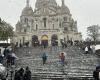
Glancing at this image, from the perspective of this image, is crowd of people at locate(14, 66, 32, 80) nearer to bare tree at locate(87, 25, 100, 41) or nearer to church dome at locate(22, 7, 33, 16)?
church dome at locate(22, 7, 33, 16)

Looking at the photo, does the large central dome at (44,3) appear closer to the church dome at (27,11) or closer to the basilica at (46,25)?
the basilica at (46,25)

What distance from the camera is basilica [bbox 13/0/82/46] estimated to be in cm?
8275

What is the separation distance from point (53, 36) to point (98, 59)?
47.8m

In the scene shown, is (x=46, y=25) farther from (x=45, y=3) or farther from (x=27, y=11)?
(x=27, y=11)

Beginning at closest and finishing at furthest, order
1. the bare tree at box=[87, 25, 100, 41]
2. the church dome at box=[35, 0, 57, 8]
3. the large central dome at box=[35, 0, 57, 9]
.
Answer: the church dome at box=[35, 0, 57, 8] → the large central dome at box=[35, 0, 57, 9] → the bare tree at box=[87, 25, 100, 41]

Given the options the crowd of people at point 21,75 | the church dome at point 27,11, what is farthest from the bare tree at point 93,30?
the crowd of people at point 21,75

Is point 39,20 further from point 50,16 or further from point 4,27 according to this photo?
point 4,27

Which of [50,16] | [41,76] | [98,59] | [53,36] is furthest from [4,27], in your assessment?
[41,76]

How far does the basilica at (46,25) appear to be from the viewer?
8275 centimetres

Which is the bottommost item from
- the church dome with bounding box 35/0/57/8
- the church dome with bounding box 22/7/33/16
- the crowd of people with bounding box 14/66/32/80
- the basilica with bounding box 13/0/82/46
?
the crowd of people with bounding box 14/66/32/80

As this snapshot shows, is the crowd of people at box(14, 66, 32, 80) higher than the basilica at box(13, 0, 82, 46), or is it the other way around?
the basilica at box(13, 0, 82, 46)

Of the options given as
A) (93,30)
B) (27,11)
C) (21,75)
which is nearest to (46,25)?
(27,11)

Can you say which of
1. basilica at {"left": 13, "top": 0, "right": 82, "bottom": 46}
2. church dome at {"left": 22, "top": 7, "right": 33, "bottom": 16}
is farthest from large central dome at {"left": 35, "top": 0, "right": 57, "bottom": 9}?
church dome at {"left": 22, "top": 7, "right": 33, "bottom": 16}

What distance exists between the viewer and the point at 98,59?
34.8 metres
